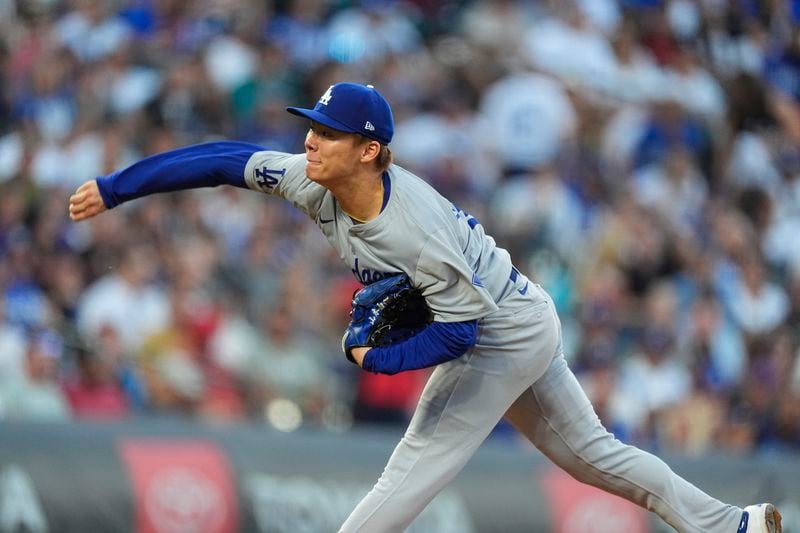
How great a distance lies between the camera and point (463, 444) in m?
5.18

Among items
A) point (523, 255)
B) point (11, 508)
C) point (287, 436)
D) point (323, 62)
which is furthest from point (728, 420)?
point (11, 508)

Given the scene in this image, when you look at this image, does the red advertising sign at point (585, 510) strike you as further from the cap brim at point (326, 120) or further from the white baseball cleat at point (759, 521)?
the cap brim at point (326, 120)

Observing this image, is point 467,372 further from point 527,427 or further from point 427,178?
point 427,178

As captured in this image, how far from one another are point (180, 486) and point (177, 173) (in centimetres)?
295

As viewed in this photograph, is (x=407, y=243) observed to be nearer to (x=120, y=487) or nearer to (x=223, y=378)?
(x=120, y=487)

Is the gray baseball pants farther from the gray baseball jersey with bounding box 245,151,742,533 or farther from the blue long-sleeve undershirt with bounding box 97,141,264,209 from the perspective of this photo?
the blue long-sleeve undershirt with bounding box 97,141,264,209

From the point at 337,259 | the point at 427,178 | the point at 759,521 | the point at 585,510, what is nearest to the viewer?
the point at 759,521

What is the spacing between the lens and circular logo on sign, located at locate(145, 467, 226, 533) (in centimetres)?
748

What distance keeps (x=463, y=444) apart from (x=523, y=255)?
557 cm

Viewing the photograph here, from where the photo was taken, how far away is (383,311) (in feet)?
16.0

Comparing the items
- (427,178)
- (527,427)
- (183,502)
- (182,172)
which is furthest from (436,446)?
(427,178)

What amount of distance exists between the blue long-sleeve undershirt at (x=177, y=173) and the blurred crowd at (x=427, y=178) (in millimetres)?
2976

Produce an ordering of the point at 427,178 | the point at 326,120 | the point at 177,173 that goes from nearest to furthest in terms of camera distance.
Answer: the point at 326,120, the point at 177,173, the point at 427,178

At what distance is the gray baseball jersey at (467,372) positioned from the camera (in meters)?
4.85
